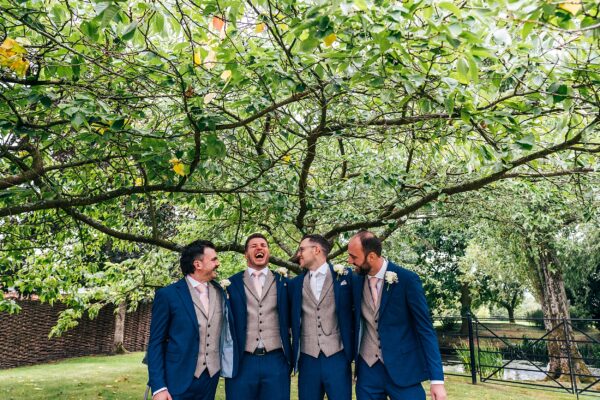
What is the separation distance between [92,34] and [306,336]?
2.87 metres

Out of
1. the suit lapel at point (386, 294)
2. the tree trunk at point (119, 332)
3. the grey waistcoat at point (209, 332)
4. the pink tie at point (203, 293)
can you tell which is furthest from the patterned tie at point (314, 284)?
the tree trunk at point (119, 332)

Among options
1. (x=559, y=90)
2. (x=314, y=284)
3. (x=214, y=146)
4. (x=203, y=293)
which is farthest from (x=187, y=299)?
(x=559, y=90)

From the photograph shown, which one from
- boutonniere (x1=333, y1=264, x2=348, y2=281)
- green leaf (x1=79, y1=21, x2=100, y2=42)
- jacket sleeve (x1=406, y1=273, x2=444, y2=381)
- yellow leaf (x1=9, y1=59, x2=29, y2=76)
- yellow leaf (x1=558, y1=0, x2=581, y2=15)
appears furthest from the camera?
boutonniere (x1=333, y1=264, x2=348, y2=281)

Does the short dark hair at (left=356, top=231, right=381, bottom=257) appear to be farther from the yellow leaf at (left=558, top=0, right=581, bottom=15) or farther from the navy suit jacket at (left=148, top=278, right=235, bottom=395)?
the yellow leaf at (left=558, top=0, right=581, bottom=15)

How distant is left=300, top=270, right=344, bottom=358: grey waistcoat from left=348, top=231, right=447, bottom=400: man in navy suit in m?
0.21

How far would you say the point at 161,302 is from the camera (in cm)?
383

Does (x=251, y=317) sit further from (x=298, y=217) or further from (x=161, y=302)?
(x=298, y=217)

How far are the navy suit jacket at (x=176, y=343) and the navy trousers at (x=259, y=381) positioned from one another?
0.12m

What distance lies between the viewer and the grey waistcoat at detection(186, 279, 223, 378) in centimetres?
380

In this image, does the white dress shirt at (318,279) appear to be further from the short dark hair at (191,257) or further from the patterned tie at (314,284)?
the short dark hair at (191,257)

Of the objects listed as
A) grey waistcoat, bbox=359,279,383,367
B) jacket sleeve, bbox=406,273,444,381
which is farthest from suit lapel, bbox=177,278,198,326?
jacket sleeve, bbox=406,273,444,381

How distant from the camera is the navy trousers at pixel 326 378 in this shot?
3.79m

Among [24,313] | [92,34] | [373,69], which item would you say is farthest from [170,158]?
[24,313]

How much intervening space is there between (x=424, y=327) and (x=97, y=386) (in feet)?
29.3
